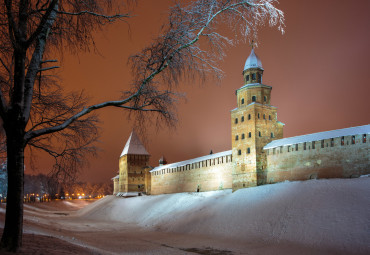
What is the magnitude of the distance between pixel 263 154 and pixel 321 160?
5.39 meters


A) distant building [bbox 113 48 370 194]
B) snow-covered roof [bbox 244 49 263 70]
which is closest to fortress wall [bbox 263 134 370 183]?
distant building [bbox 113 48 370 194]

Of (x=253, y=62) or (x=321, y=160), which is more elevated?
(x=253, y=62)

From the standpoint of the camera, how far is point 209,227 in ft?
69.2

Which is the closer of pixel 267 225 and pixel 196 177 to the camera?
pixel 267 225

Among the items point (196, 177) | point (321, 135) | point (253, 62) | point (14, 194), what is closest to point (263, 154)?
point (321, 135)

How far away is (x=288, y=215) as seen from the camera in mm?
17688

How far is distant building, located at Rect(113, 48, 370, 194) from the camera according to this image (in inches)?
820

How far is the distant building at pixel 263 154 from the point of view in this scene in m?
20.8

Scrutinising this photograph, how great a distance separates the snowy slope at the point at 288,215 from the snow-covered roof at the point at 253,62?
11.6 meters

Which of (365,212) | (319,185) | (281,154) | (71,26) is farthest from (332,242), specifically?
(71,26)

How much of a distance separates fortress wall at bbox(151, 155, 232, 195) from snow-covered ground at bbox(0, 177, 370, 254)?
4.06 m

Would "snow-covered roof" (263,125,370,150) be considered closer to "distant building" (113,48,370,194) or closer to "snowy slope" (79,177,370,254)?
"distant building" (113,48,370,194)

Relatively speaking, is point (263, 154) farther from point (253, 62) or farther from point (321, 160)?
point (253, 62)

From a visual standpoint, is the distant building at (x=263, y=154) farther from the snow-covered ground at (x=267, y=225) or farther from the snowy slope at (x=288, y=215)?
the snow-covered ground at (x=267, y=225)
